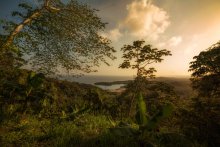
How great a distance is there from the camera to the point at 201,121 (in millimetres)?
6824

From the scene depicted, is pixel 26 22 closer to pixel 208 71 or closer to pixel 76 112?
pixel 76 112

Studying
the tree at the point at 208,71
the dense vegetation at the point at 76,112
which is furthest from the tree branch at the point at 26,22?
the tree at the point at 208,71

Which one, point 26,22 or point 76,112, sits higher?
point 26,22

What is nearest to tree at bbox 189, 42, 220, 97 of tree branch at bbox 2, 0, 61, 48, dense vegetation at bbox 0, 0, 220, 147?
dense vegetation at bbox 0, 0, 220, 147

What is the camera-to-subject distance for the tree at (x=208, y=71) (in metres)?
7.08

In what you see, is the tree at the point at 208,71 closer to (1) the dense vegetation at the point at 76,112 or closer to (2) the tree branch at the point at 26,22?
(1) the dense vegetation at the point at 76,112

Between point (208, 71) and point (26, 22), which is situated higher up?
point (26, 22)

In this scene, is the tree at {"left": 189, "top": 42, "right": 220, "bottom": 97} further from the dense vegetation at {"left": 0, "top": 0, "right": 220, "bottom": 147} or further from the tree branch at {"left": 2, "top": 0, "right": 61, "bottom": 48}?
the tree branch at {"left": 2, "top": 0, "right": 61, "bottom": 48}

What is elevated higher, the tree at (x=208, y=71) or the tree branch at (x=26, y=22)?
the tree branch at (x=26, y=22)

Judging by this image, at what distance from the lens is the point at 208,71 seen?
7336mm

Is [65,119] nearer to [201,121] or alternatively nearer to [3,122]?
[3,122]

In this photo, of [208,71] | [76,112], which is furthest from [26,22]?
[208,71]

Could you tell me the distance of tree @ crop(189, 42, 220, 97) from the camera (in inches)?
279

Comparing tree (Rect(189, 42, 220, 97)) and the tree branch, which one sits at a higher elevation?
the tree branch
